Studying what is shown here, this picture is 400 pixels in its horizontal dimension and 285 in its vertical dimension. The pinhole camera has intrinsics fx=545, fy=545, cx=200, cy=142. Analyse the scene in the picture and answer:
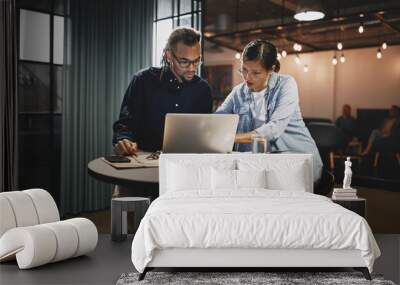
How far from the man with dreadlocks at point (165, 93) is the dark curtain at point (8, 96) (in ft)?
3.75

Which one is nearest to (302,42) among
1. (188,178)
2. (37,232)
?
(188,178)

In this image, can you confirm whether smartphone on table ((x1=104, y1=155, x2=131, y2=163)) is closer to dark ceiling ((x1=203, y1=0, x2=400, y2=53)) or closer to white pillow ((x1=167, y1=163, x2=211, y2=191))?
A: white pillow ((x1=167, y1=163, x2=211, y2=191))

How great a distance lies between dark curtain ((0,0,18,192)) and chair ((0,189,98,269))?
1.22 m

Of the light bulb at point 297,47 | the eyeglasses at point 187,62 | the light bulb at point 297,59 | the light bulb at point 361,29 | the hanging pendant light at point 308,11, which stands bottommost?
the eyeglasses at point 187,62

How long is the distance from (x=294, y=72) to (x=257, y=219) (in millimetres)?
2418

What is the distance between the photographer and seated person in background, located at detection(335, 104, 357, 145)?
590cm

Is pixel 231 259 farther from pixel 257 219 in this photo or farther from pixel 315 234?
pixel 315 234

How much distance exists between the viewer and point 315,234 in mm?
4031

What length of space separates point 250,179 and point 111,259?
58.9 inches

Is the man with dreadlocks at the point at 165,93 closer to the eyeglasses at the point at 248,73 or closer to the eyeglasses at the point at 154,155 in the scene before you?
the eyeglasses at the point at 154,155

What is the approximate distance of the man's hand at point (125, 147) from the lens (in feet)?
19.8

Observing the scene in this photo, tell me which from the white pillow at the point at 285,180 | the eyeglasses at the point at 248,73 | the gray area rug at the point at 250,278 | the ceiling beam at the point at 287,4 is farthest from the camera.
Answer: the eyeglasses at the point at 248,73

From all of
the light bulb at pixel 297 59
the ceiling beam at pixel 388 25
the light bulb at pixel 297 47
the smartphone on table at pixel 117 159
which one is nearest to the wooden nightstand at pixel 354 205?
the light bulb at pixel 297 59

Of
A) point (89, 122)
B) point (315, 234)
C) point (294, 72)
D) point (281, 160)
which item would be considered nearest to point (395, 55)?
point (294, 72)
